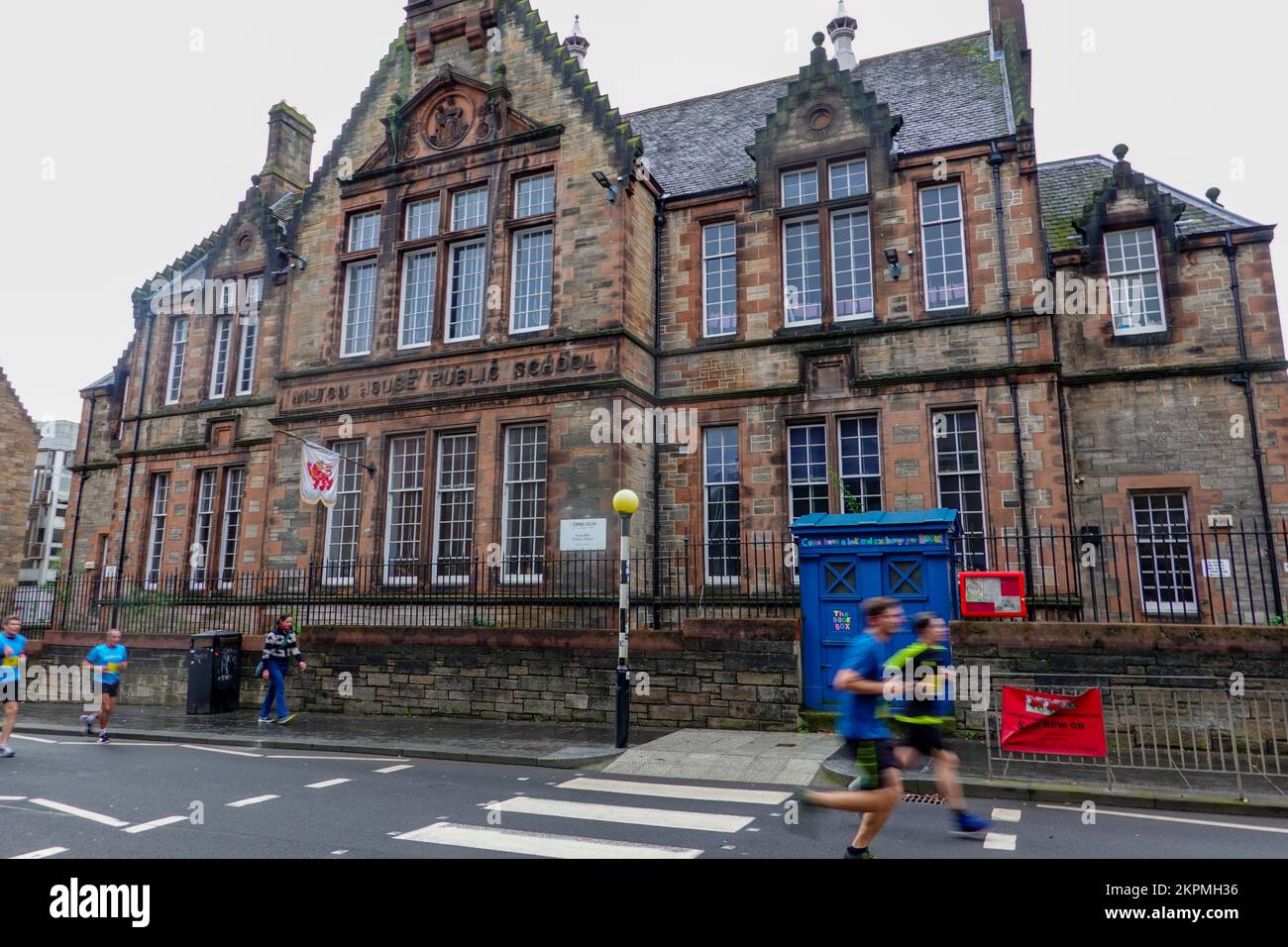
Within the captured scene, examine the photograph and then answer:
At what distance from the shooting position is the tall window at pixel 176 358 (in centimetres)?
2459

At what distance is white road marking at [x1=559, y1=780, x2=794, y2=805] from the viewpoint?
8.42 metres

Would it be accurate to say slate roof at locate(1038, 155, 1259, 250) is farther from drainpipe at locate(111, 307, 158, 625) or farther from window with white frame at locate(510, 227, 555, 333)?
drainpipe at locate(111, 307, 158, 625)

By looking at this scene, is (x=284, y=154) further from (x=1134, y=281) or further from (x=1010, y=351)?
(x=1134, y=281)

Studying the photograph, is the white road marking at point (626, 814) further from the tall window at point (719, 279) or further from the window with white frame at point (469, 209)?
the window with white frame at point (469, 209)

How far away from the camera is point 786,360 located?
1717 cm

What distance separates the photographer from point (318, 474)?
16.6 m

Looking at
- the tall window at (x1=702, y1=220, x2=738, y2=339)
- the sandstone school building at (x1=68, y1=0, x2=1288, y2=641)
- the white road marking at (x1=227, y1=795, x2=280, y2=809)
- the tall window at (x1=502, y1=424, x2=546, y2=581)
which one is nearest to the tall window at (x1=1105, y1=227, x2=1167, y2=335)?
the sandstone school building at (x1=68, y1=0, x2=1288, y2=641)

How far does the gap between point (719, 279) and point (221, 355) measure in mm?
15472

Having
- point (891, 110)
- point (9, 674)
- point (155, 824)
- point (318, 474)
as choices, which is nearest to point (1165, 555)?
point (891, 110)

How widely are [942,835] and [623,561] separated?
5994mm

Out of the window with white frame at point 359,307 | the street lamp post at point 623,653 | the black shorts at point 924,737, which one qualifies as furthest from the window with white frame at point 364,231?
the black shorts at point 924,737

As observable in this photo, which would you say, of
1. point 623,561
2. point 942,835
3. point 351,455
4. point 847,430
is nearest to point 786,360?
point 847,430

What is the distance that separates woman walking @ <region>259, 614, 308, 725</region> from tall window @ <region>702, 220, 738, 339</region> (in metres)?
10.6
